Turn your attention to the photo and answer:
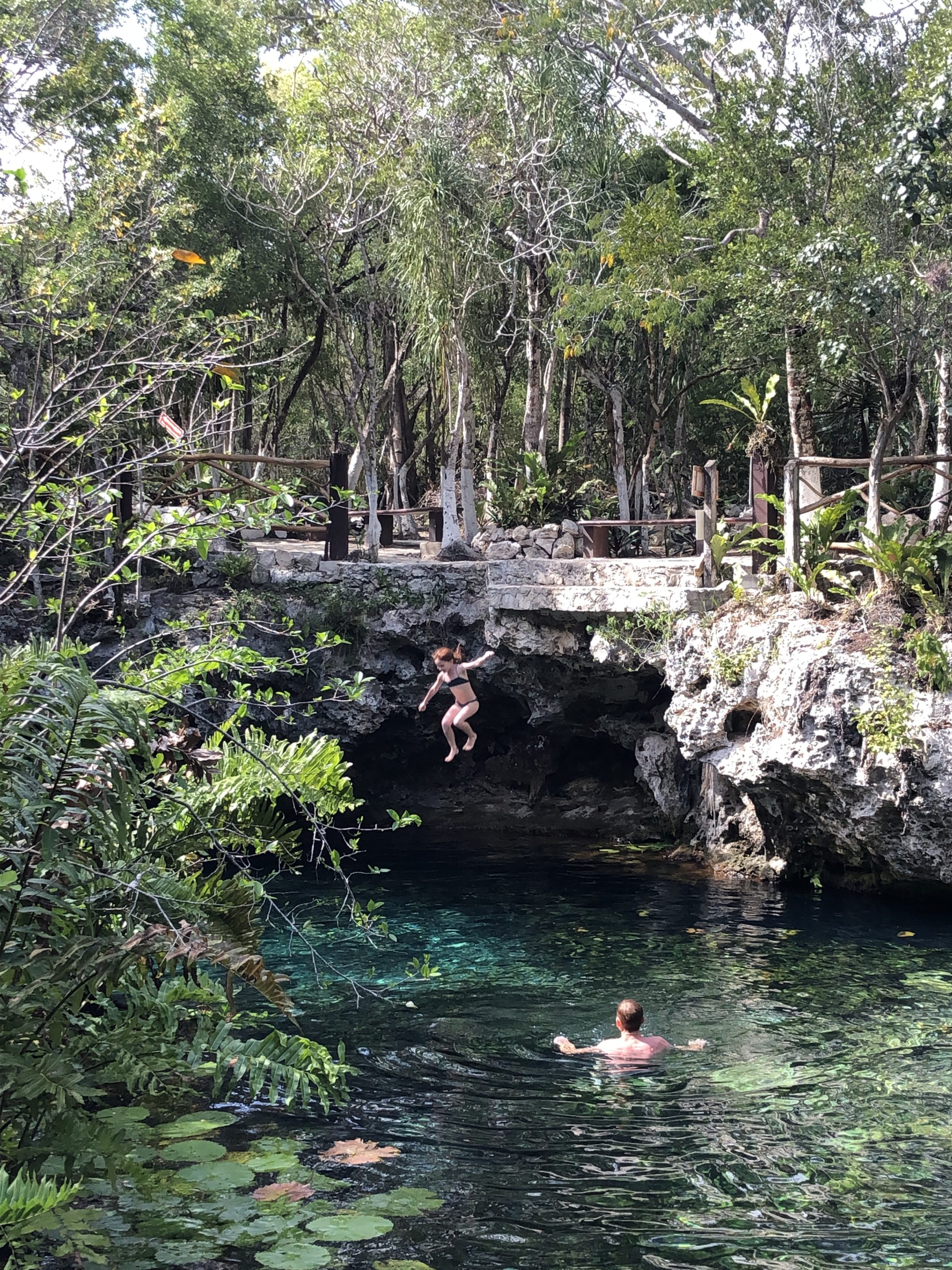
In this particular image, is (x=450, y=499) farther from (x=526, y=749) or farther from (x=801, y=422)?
(x=801, y=422)

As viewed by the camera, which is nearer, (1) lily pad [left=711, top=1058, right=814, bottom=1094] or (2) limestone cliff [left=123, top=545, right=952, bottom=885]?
(1) lily pad [left=711, top=1058, right=814, bottom=1094]

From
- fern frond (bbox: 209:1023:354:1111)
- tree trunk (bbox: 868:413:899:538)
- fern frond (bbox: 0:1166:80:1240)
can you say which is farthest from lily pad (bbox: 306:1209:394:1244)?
tree trunk (bbox: 868:413:899:538)

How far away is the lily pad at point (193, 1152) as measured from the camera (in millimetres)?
6059

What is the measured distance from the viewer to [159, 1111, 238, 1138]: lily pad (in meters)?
6.61

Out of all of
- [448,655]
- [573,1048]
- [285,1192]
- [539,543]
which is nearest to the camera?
[285,1192]

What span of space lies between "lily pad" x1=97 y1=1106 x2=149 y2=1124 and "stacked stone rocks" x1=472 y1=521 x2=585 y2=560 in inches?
500

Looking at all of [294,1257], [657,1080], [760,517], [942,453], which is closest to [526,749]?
[760,517]

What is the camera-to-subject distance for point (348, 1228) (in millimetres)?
5441

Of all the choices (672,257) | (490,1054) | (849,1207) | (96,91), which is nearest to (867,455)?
(672,257)

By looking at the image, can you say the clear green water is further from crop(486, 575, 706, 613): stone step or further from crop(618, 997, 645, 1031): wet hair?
crop(486, 575, 706, 613): stone step

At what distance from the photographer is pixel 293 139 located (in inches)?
947

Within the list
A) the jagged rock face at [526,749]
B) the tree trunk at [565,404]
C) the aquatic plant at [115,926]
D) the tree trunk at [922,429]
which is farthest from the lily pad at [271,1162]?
the tree trunk at [565,404]

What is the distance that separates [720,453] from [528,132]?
11.0 meters

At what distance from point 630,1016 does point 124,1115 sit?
412 cm
